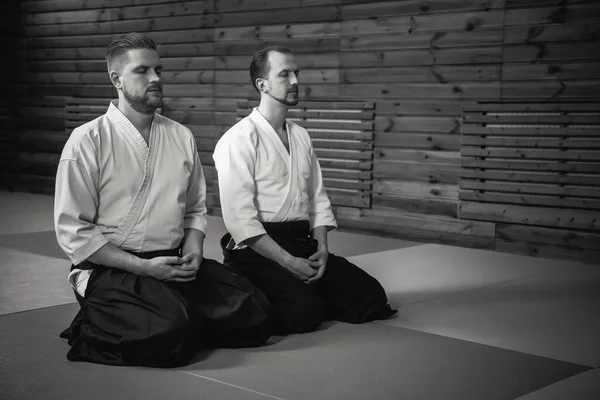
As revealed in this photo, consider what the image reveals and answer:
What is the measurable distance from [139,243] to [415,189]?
3.27 meters

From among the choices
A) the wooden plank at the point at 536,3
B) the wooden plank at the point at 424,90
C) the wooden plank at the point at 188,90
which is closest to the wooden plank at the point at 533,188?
the wooden plank at the point at 424,90

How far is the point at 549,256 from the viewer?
17.8ft

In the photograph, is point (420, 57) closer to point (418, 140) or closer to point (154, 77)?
point (418, 140)

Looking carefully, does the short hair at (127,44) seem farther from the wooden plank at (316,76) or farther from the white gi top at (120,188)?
the wooden plank at (316,76)

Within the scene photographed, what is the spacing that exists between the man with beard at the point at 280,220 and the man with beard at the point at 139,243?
0.71 ft

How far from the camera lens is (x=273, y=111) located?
12.4ft

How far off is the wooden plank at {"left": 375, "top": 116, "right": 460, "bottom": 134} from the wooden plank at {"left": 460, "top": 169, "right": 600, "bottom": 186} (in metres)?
0.33

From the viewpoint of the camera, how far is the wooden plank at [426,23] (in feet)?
18.3

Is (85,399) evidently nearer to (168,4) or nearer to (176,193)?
(176,193)

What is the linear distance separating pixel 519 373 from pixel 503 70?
304cm

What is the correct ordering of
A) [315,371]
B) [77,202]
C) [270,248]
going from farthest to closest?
[270,248]
[77,202]
[315,371]

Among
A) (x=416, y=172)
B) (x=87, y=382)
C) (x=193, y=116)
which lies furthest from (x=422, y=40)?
(x=87, y=382)

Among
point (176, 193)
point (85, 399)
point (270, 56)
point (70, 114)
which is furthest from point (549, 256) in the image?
point (70, 114)

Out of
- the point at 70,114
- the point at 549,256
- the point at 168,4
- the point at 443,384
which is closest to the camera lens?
the point at 443,384
